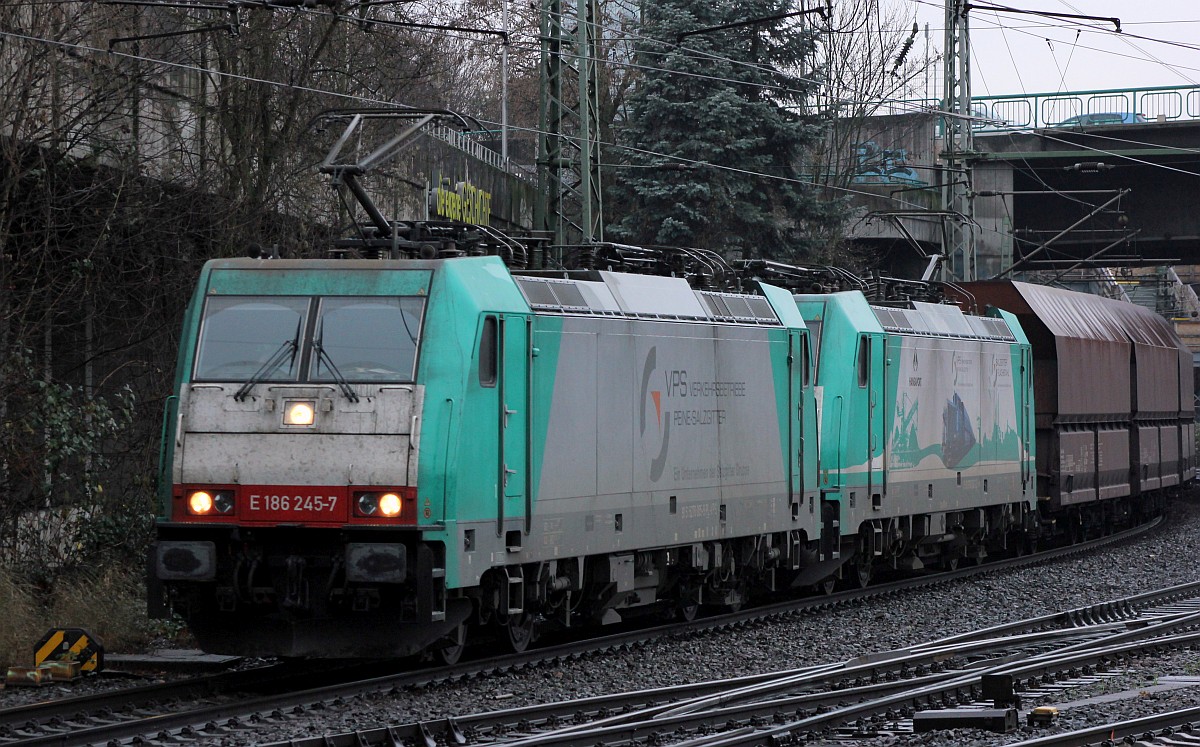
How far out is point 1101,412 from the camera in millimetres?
27047

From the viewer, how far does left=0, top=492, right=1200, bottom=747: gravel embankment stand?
1014cm

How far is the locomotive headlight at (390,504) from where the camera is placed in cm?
1085

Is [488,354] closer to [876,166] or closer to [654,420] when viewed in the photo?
[654,420]

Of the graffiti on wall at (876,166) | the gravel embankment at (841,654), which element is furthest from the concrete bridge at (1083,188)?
the gravel embankment at (841,654)

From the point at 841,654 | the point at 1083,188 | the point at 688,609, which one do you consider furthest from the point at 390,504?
the point at 1083,188

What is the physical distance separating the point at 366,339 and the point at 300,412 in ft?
2.19

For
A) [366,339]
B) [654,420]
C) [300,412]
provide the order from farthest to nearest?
[654,420], [366,339], [300,412]

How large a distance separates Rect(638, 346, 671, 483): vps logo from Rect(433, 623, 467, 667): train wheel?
8.29 ft

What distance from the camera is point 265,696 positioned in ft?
35.4

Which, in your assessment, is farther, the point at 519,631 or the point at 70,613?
the point at 70,613

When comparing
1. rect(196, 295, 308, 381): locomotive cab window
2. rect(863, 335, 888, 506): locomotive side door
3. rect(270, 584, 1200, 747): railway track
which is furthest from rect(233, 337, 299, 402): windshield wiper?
rect(863, 335, 888, 506): locomotive side door

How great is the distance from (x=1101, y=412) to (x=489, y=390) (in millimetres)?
17920

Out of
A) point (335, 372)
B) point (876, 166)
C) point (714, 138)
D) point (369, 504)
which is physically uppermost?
point (876, 166)

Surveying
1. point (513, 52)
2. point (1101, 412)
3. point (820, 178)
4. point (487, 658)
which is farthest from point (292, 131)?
point (513, 52)
